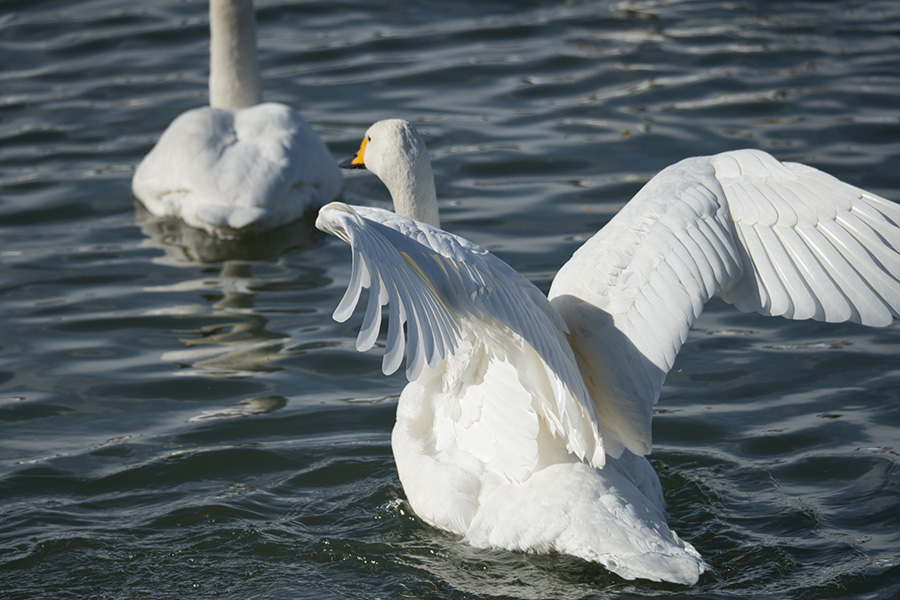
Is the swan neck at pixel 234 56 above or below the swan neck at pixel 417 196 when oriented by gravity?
above

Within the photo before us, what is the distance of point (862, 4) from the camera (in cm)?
1308

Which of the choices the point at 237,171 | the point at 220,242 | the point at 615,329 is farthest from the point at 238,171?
the point at 615,329

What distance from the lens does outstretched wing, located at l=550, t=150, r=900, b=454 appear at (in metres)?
4.49

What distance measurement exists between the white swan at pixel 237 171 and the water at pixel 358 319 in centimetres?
26

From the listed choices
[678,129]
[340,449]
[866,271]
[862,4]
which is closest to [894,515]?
[866,271]

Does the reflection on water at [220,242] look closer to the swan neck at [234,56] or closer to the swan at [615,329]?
the swan neck at [234,56]

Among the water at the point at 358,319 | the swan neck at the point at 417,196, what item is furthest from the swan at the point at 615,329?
the swan neck at the point at 417,196

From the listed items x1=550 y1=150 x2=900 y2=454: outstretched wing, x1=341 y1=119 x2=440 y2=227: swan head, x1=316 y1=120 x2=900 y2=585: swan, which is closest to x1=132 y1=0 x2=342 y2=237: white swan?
x1=341 y1=119 x2=440 y2=227: swan head

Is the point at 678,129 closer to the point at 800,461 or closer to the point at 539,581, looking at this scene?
the point at 800,461

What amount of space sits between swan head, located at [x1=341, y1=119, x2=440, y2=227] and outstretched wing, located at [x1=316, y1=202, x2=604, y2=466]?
1599 millimetres

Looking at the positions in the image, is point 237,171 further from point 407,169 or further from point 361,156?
A: point 407,169

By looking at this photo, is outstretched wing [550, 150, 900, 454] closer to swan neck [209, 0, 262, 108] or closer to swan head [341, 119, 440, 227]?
Answer: swan head [341, 119, 440, 227]

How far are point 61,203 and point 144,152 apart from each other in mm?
1159

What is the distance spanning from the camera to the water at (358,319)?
200 inches
